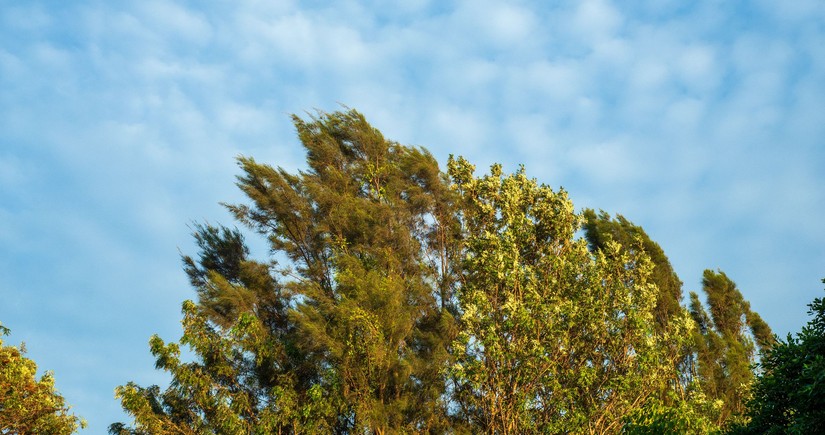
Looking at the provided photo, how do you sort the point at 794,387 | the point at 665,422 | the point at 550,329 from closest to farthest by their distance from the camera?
the point at 794,387 → the point at 665,422 → the point at 550,329

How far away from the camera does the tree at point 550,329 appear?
26.0 meters

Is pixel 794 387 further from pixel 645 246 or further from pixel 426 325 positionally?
pixel 645 246

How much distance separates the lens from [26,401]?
28266 millimetres

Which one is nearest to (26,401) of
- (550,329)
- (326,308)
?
(326,308)

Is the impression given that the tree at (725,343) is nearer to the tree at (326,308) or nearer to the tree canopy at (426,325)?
the tree canopy at (426,325)

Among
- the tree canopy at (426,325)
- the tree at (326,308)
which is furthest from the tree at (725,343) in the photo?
the tree at (326,308)

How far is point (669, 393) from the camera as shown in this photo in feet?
87.0

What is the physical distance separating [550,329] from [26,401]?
58.2 feet

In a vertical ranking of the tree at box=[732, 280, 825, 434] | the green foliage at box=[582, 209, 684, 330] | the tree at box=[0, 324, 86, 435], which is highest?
the green foliage at box=[582, 209, 684, 330]

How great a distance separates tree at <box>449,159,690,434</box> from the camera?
26000 mm

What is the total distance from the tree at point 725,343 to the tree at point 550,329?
2.99 metres

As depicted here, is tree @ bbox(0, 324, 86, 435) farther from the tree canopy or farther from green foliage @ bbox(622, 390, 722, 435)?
green foliage @ bbox(622, 390, 722, 435)

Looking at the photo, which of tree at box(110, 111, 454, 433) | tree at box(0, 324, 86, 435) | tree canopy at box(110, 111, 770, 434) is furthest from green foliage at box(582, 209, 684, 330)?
tree at box(0, 324, 86, 435)

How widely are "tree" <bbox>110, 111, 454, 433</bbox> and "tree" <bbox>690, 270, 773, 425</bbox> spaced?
10.2 meters
